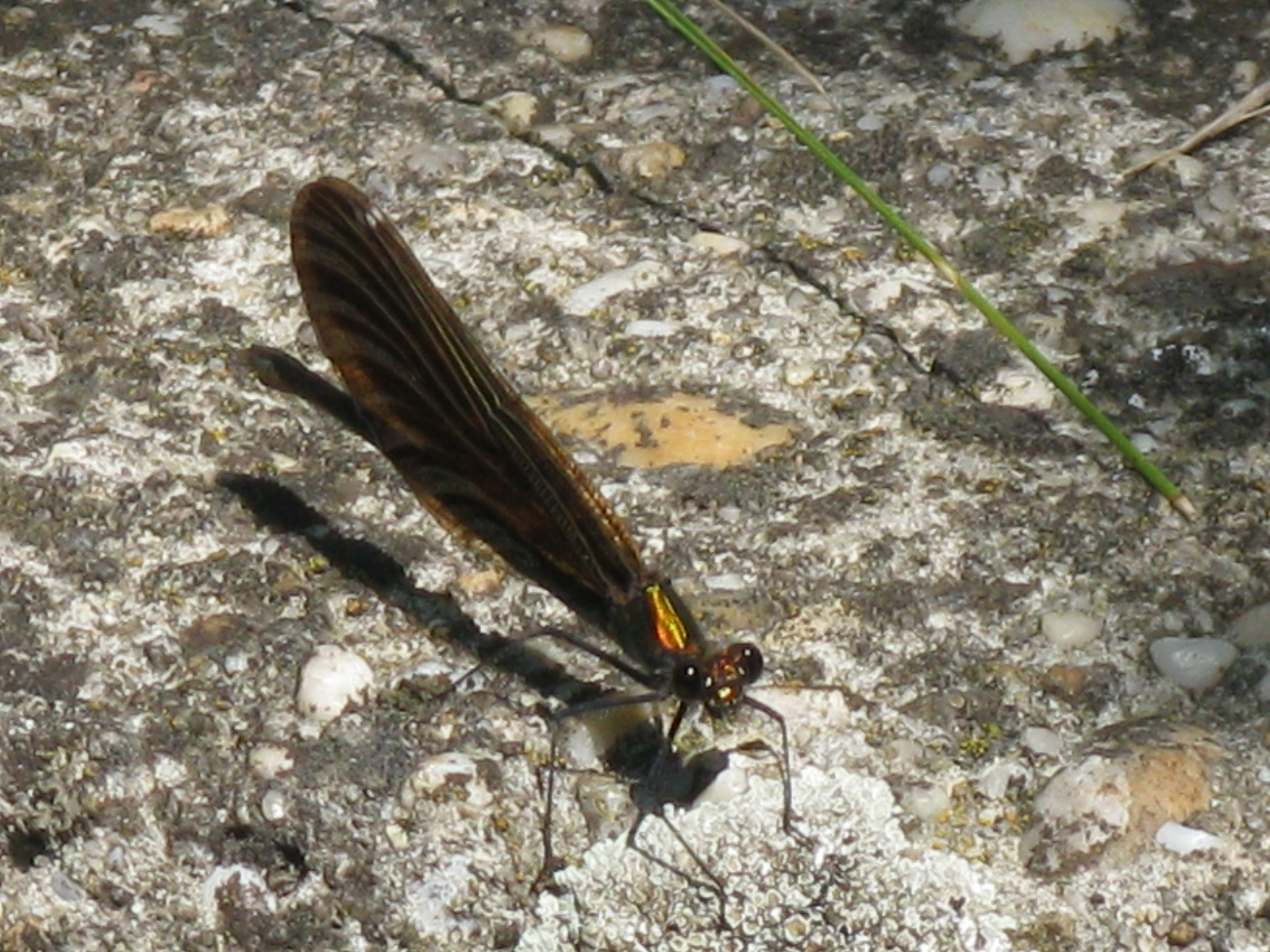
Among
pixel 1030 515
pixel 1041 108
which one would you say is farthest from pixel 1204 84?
pixel 1030 515

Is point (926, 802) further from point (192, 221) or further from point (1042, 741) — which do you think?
point (192, 221)

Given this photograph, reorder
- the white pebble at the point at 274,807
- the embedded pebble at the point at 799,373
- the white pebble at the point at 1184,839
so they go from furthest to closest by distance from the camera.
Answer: the embedded pebble at the point at 799,373 < the white pebble at the point at 274,807 < the white pebble at the point at 1184,839

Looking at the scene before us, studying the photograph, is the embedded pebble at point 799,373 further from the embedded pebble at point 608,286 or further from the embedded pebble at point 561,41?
the embedded pebble at point 561,41

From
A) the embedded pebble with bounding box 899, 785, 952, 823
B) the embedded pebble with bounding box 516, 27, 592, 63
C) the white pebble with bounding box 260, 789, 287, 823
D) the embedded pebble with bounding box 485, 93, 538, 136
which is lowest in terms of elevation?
the white pebble with bounding box 260, 789, 287, 823

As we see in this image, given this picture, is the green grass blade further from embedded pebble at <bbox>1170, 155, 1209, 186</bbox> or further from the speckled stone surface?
embedded pebble at <bbox>1170, 155, 1209, 186</bbox>

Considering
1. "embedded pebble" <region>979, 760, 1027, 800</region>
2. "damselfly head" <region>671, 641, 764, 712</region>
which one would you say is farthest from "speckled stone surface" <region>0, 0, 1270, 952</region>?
"damselfly head" <region>671, 641, 764, 712</region>

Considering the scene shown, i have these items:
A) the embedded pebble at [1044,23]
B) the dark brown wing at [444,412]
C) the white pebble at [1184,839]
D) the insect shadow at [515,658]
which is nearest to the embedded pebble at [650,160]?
the embedded pebble at [1044,23]

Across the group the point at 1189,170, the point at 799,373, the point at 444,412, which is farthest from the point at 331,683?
the point at 1189,170
